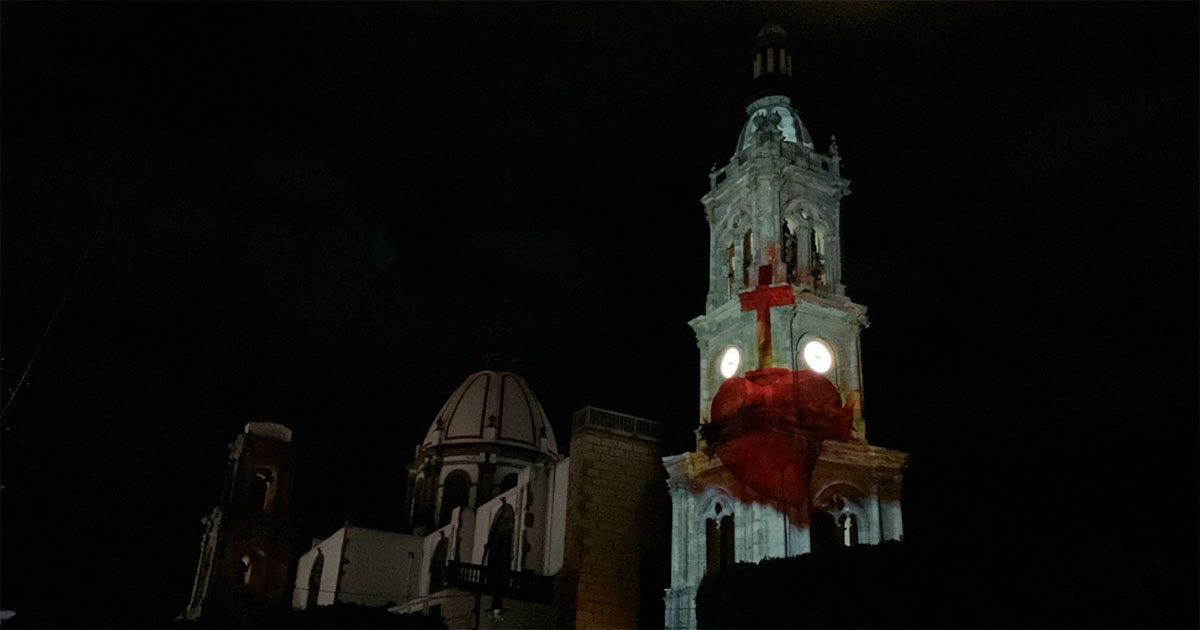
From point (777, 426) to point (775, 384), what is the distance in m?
2.00

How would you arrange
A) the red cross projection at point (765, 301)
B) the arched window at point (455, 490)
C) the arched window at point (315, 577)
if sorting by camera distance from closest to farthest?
the red cross projection at point (765, 301) < the arched window at point (455, 490) < the arched window at point (315, 577)

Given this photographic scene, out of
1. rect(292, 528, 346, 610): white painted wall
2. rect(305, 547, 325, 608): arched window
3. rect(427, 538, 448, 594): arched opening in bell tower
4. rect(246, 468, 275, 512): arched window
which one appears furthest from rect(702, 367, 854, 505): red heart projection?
rect(246, 468, 275, 512): arched window

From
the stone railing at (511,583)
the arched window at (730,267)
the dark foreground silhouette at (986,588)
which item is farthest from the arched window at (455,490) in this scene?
the dark foreground silhouette at (986,588)

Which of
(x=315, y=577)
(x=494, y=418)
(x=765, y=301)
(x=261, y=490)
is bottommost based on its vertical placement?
(x=315, y=577)

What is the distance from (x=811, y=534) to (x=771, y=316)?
749 centimetres

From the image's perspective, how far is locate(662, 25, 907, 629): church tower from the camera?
3181 cm

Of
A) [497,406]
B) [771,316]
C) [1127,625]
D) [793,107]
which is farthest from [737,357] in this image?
[497,406]

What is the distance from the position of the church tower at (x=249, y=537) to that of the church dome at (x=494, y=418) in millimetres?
9234

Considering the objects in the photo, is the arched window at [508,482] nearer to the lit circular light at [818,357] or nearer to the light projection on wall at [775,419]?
the light projection on wall at [775,419]

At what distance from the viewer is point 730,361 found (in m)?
36.2

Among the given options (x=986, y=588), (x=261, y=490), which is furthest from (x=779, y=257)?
(x=261, y=490)

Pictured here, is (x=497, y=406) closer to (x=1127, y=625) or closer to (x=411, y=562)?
(x=411, y=562)

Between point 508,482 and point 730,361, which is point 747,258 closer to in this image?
point 730,361

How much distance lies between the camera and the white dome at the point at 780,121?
39.3m
